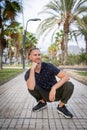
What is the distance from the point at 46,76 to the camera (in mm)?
7668

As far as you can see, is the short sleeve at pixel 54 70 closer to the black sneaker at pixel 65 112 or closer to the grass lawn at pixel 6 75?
the black sneaker at pixel 65 112

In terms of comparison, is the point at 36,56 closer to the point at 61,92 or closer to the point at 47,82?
the point at 47,82

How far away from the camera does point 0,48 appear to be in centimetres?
3912

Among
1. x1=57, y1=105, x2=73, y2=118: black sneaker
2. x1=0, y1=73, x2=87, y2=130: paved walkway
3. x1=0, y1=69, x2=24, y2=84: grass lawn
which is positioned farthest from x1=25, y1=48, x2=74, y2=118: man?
x1=0, y1=69, x2=24, y2=84: grass lawn

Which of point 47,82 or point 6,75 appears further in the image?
point 6,75

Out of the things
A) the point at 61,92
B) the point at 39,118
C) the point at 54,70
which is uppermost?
the point at 54,70

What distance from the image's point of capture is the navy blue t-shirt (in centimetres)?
755

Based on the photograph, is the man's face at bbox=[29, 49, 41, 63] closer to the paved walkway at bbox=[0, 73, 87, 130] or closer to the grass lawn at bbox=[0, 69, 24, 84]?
the paved walkway at bbox=[0, 73, 87, 130]

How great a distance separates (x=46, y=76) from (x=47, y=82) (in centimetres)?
18

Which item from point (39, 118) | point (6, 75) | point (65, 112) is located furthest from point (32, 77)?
point (6, 75)

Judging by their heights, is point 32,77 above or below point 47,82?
above

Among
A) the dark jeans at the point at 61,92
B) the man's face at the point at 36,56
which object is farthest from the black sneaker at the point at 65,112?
the man's face at the point at 36,56

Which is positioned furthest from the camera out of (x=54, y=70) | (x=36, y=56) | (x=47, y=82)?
(x=47, y=82)

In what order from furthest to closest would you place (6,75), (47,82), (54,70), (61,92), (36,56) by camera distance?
(6,75) < (47,82) < (61,92) < (54,70) < (36,56)
